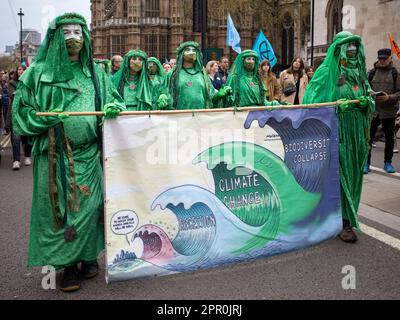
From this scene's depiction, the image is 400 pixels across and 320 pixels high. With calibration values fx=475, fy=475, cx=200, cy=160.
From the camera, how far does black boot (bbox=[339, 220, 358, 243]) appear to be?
459 centimetres

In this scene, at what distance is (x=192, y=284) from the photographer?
3695mm

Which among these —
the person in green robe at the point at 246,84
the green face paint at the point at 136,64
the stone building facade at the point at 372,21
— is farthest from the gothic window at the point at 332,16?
the green face paint at the point at 136,64

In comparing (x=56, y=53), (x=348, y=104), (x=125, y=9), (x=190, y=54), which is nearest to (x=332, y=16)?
(x=190, y=54)

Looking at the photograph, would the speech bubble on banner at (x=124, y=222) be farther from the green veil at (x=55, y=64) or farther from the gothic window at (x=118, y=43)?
the gothic window at (x=118, y=43)

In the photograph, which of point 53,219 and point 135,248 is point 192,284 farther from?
point 53,219

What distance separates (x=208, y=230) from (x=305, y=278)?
865 mm

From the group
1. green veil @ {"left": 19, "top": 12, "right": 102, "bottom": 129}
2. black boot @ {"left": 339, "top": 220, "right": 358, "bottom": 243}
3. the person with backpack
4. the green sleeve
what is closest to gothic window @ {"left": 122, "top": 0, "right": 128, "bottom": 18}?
the person with backpack

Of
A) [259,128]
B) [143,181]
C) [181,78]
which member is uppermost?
[181,78]

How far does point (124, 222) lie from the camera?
12.1 feet

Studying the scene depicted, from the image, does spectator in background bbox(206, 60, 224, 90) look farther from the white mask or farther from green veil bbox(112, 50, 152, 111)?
the white mask

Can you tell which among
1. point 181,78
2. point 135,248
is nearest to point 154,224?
point 135,248

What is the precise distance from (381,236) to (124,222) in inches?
105

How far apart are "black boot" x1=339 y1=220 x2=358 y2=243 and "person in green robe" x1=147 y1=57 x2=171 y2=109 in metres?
2.76

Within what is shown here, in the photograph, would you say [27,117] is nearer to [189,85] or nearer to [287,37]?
[189,85]
